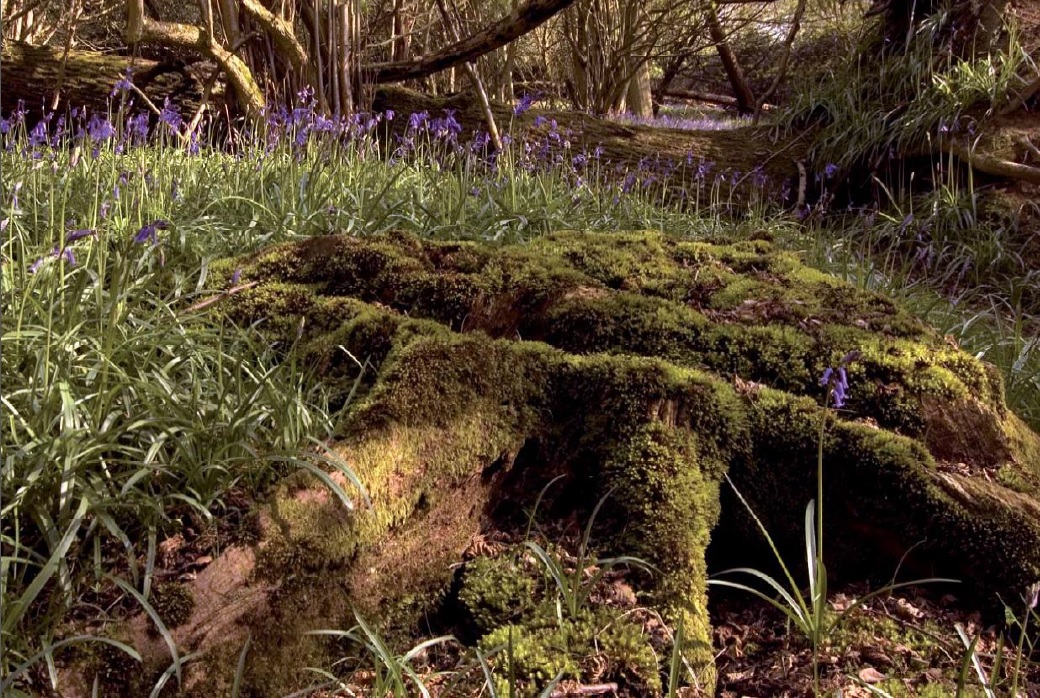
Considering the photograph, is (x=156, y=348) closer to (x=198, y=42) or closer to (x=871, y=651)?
(x=871, y=651)

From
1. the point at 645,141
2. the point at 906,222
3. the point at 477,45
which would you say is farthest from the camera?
the point at 645,141

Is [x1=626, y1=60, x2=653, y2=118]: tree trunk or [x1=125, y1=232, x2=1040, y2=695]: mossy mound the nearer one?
[x1=125, y1=232, x2=1040, y2=695]: mossy mound

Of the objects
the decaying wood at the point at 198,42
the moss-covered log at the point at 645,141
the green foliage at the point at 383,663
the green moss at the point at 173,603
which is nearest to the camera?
the green foliage at the point at 383,663

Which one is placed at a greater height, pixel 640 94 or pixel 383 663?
pixel 640 94

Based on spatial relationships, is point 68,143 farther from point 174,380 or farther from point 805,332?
point 805,332

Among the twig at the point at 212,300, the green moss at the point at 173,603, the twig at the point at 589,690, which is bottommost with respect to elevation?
the twig at the point at 589,690

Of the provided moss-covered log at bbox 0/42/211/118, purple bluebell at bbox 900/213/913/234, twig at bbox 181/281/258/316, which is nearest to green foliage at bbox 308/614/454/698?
twig at bbox 181/281/258/316

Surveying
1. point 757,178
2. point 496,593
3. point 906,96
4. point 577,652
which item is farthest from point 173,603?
point 906,96

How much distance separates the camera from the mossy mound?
63.9 inches

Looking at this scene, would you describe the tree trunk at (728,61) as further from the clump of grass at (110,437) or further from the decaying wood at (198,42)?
the clump of grass at (110,437)

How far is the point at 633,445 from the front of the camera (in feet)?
5.98

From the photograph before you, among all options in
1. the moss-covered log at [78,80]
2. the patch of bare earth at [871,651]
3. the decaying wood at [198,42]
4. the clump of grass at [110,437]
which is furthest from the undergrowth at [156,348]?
the moss-covered log at [78,80]

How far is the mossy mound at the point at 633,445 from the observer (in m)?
1.62

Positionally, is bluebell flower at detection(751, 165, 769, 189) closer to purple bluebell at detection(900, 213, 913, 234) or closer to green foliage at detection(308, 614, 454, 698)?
purple bluebell at detection(900, 213, 913, 234)
